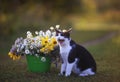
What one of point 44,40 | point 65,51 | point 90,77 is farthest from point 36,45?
point 90,77

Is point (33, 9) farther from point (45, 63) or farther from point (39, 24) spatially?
point (45, 63)

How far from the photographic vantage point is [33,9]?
2961 millimetres

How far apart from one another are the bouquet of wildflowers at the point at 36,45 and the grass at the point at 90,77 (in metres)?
0.14

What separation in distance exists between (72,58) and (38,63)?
0.81ft

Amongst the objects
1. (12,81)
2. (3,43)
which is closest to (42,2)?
(3,43)

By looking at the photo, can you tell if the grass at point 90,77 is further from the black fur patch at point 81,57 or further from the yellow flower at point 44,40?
the yellow flower at point 44,40

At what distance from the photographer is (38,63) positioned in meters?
2.35

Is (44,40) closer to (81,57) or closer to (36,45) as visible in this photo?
(36,45)

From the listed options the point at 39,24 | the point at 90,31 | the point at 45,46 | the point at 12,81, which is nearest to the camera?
the point at 12,81

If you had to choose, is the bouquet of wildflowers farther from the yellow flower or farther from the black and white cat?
the black and white cat

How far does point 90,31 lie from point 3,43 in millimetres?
725

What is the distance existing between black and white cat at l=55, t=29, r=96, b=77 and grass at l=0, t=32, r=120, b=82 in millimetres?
50

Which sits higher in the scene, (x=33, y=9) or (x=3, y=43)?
(x=33, y=9)

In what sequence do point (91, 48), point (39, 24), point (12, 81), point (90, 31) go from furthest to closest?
point (91, 48) → point (39, 24) → point (90, 31) → point (12, 81)
